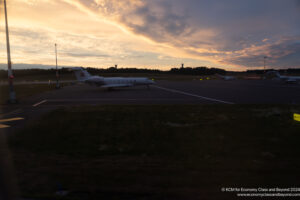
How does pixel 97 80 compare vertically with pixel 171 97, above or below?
above

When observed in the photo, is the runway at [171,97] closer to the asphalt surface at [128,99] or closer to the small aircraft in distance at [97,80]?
the asphalt surface at [128,99]

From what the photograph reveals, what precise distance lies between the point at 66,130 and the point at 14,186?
566cm

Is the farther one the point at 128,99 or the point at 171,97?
the point at 171,97

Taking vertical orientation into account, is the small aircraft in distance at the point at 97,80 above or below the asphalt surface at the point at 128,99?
above

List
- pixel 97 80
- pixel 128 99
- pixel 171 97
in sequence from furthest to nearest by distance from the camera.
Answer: pixel 97 80
pixel 171 97
pixel 128 99

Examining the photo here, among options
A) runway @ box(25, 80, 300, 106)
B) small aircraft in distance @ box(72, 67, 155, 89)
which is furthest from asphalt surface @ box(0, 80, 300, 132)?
small aircraft in distance @ box(72, 67, 155, 89)

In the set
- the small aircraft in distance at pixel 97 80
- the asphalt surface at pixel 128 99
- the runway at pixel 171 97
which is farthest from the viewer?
the small aircraft in distance at pixel 97 80

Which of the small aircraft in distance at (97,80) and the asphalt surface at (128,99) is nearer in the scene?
the asphalt surface at (128,99)

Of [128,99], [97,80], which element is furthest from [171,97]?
[97,80]

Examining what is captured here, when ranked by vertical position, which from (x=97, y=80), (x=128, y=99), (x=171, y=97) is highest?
(x=97, y=80)

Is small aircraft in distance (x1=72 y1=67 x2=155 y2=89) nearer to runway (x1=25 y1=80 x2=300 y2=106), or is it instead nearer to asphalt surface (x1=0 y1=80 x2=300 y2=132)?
runway (x1=25 y1=80 x2=300 y2=106)

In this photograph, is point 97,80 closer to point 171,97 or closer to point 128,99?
point 128,99

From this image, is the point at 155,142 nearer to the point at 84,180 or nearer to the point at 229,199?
the point at 84,180

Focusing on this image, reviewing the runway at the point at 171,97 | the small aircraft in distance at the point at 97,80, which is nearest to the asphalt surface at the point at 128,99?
the runway at the point at 171,97
